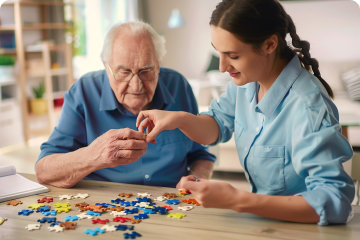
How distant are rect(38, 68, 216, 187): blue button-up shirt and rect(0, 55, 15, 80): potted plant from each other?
12.6ft

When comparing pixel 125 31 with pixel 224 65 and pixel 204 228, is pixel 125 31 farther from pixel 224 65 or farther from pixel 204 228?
pixel 204 228

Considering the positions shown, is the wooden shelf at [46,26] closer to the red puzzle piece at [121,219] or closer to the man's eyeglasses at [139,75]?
the man's eyeglasses at [139,75]

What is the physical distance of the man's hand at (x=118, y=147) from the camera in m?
1.44

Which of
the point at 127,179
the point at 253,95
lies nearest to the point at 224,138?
the point at 253,95

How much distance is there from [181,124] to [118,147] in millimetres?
289

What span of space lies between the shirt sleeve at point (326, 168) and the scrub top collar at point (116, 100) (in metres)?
0.94

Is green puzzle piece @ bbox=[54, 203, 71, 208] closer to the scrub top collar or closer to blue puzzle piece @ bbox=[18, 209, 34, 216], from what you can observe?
blue puzzle piece @ bbox=[18, 209, 34, 216]

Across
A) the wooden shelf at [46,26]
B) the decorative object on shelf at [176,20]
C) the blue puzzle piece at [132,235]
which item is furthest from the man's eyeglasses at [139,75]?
the decorative object on shelf at [176,20]

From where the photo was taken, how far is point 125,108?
1.84 meters

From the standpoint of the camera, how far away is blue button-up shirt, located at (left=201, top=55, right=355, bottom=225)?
1070 millimetres

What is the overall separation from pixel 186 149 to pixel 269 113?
2.30ft

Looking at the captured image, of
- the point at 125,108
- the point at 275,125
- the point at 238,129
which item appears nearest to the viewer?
the point at 275,125

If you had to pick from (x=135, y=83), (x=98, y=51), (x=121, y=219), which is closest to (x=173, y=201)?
(x=121, y=219)

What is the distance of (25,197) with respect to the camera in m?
1.42
